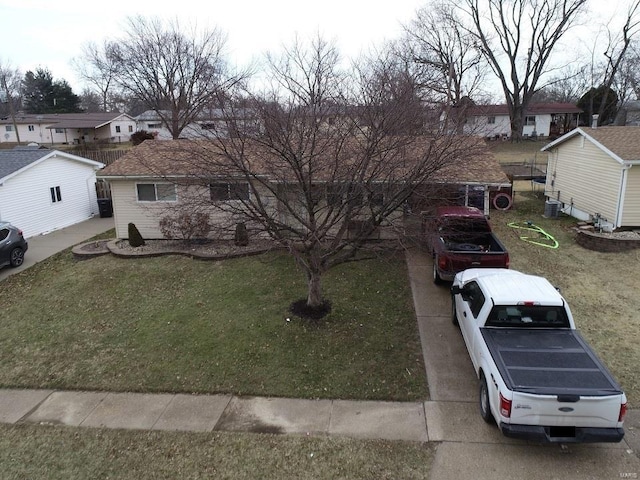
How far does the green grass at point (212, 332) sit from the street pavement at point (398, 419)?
273 millimetres

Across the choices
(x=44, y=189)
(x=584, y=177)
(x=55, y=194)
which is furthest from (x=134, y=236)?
(x=584, y=177)

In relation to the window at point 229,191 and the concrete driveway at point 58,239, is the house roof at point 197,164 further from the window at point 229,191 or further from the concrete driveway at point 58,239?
Result: the concrete driveway at point 58,239

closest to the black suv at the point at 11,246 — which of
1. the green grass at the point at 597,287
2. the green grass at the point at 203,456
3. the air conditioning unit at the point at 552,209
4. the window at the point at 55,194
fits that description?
the window at the point at 55,194

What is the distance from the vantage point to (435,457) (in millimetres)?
5668

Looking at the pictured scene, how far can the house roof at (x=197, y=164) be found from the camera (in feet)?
30.2

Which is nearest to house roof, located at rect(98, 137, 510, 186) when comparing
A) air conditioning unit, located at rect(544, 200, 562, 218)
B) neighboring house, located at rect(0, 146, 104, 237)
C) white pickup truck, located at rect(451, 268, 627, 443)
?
white pickup truck, located at rect(451, 268, 627, 443)

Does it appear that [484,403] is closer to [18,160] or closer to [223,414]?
[223,414]

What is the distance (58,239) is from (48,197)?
2319 millimetres

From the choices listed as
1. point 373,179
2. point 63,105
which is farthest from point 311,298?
point 63,105

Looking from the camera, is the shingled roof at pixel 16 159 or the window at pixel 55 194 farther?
the window at pixel 55 194

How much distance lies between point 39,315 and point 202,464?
23.6ft

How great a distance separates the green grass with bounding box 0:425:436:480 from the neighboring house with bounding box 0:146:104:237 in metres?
12.9

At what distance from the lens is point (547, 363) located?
19.3 feet

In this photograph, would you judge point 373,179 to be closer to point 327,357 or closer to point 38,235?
point 327,357
